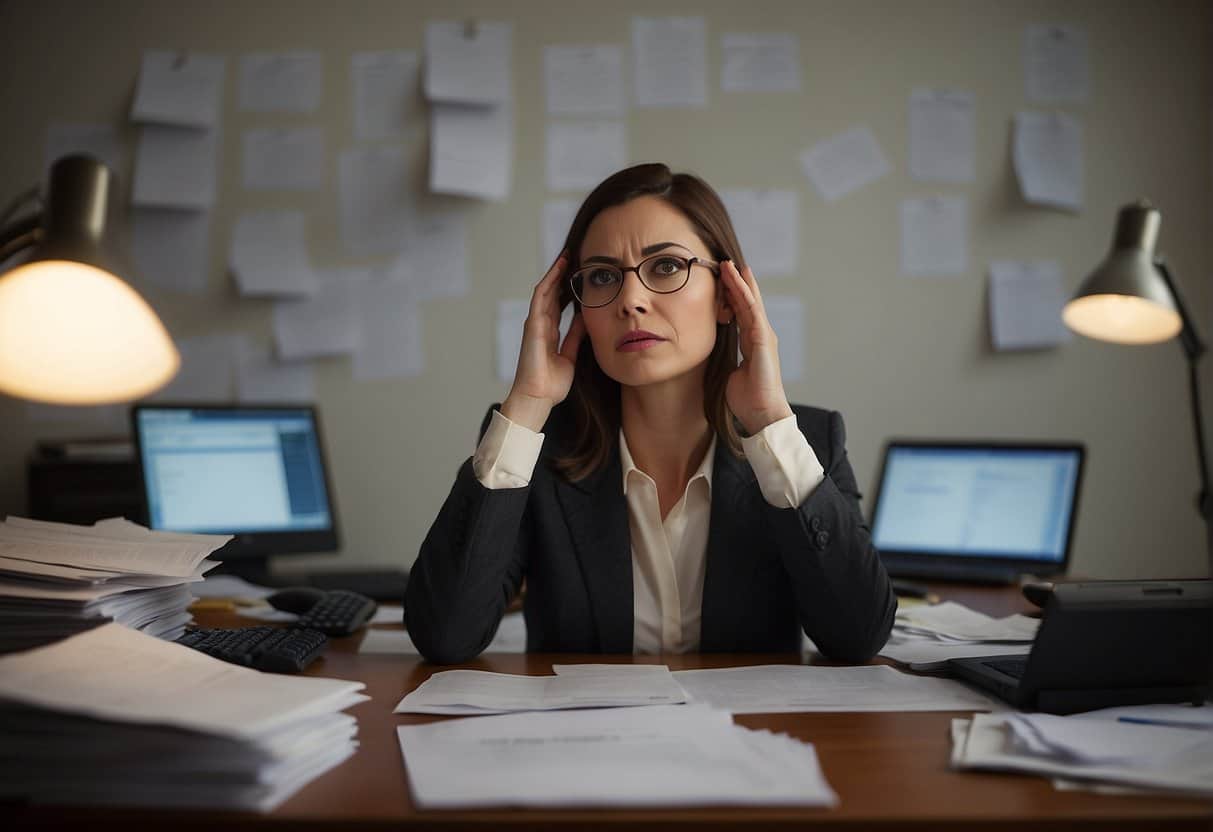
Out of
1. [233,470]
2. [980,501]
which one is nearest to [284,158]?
[233,470]

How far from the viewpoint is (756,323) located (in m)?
1.34

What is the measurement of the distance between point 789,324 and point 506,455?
49.2 inches

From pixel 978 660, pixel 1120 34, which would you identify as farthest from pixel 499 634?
pixel 1120 34

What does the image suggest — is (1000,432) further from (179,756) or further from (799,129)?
(179,756)

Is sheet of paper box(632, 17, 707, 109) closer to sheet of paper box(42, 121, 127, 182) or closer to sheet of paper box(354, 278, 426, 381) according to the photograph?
sheet of paper box(354, 278, 426, 381)

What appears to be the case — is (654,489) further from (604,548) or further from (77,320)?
(77,320)

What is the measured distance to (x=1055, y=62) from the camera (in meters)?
2.33

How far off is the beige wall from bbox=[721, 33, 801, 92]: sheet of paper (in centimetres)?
3

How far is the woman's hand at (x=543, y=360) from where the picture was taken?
4.37 feet

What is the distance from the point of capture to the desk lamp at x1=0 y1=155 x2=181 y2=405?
0.85 metres

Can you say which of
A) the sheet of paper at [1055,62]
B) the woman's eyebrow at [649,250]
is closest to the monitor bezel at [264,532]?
the woman's eyebrow at [649,250]

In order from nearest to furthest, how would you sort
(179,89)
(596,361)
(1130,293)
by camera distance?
(596,361) → (1130,293) → (179,89)

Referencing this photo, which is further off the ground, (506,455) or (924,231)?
(924,231)

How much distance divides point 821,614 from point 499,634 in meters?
0.61
